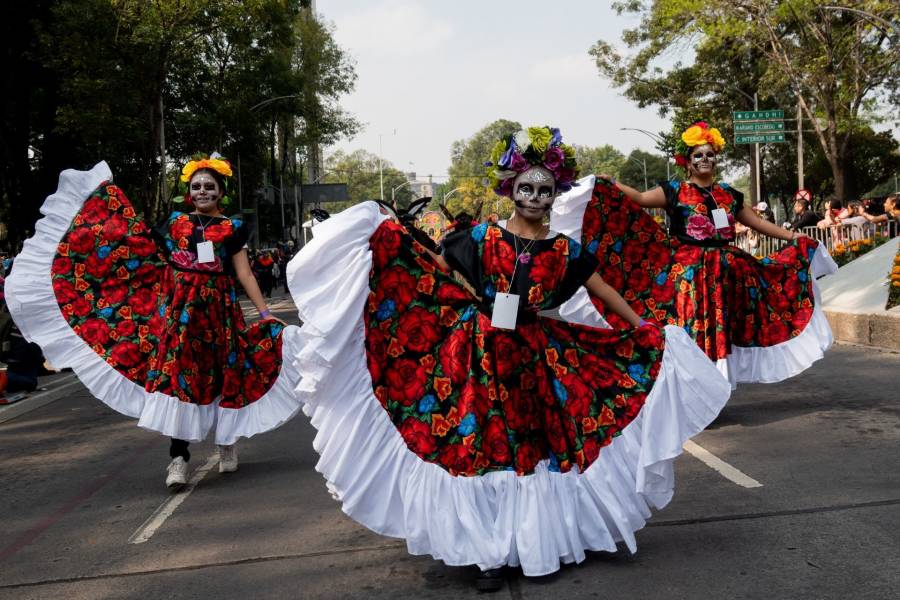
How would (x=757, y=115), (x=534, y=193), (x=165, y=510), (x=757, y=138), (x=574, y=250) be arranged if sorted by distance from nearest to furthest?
(x=534, y=193), (x=574, y=250), (x=165, y=510), (x=757, y=138), (x=757, y=115)

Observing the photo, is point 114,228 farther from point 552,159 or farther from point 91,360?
point 552,159

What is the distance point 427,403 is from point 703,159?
3758 millimetres

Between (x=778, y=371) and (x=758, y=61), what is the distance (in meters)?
32.1

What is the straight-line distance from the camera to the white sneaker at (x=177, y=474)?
Answer: 20.9ft

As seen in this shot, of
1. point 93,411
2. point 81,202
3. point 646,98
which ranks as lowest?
point 93,411

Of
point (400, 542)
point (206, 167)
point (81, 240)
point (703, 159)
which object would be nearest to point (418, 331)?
point (400, 542)

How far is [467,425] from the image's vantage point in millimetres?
4152

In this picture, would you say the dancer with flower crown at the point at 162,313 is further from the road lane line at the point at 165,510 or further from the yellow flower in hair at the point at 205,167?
the road lane line at the point at 165,510

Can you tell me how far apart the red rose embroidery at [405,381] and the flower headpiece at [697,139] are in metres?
3.73

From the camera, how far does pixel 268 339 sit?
6.71 metres

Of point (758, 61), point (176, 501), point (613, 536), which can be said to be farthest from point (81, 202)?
point (758, 61)

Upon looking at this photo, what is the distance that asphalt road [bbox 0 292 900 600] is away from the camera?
4090 millimetres

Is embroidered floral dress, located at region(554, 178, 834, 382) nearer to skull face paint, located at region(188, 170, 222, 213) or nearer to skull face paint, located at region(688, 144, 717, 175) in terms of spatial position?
skull face paint, located at region(688, 144, 717, 175)

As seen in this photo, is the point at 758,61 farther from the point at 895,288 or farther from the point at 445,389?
the point at 445,389
